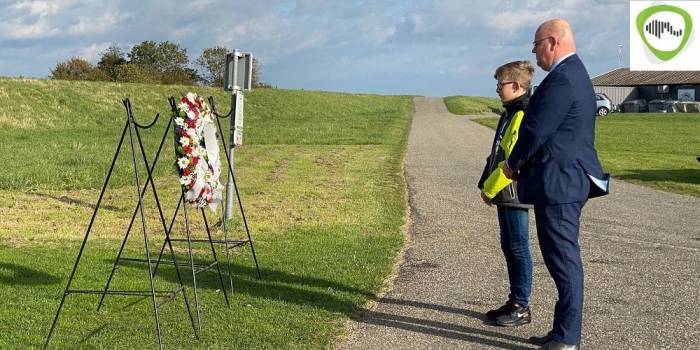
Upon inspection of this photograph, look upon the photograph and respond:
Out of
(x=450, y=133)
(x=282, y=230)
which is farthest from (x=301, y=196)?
(x=450, y=133)

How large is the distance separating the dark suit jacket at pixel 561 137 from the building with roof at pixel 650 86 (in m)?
68.4

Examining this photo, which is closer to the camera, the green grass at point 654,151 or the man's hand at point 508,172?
the man's hand at point 508,172

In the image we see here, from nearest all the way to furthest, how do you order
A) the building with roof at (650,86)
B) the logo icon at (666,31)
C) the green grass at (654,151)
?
the green grass at (654,151) < the logo icon at (666,31) < the building with roof at (650,86)

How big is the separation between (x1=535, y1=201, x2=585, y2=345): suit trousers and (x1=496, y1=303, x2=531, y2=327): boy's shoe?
82cm

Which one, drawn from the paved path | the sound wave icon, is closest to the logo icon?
the sound wave icon

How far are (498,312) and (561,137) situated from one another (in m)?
1.74

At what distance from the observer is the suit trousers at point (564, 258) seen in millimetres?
4758

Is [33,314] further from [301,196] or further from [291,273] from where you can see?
[301,196]

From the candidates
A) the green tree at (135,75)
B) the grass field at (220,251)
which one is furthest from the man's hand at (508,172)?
the green tree at (135,75)

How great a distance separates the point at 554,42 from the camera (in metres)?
4.70

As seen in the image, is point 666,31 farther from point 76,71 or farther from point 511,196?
point 76,71

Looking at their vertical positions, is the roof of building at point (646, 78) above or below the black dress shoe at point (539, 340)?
above

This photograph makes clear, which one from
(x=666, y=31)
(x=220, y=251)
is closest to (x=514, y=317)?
(x=220, y=251)

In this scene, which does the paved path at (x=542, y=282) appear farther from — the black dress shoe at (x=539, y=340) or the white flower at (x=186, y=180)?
the white flower at (x=186, y=180)
